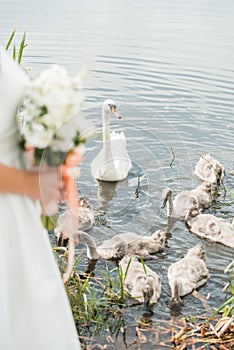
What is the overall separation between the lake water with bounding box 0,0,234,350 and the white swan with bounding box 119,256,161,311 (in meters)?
0.08

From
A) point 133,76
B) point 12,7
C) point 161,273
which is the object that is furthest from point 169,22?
point 161,273

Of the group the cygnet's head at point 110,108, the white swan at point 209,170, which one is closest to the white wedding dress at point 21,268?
the cygnet's head at point 110,108

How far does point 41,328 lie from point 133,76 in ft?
25.9

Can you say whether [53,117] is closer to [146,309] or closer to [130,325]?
[130,325]

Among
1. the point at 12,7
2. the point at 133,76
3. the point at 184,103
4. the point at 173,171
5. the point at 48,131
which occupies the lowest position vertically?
the point at 48,131

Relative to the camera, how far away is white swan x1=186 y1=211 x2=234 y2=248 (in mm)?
5223

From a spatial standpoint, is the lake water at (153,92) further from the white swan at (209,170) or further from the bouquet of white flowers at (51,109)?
the bouquet of white flowers at (51,109)

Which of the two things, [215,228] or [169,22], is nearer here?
[215,228]

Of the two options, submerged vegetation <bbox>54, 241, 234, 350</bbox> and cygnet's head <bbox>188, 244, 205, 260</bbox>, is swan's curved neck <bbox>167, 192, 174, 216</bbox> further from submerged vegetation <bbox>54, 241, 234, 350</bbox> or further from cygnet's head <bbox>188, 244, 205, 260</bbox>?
submerged vegetation <bbox>54, 241, 234, 350</bbox>

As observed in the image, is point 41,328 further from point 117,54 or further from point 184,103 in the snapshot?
point 117,54

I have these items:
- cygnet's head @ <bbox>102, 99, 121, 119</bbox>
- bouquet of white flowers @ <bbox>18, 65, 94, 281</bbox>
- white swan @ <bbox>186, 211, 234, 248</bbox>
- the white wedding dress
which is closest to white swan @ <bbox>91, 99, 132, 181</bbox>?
cygnet's head @ <bbox>102, 99, 121, 119</bbox>

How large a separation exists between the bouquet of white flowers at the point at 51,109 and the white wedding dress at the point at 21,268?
0.22 feet

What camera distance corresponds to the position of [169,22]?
18141 millimetres

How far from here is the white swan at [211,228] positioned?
522 cm
